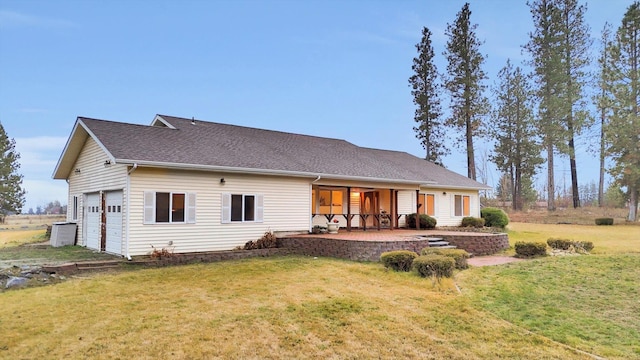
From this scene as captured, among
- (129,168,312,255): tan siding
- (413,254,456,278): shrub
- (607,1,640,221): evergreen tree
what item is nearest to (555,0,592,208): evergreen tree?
(607,1,640,221): evergreen tree

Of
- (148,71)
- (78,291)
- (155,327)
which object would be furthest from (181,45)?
(155,327)

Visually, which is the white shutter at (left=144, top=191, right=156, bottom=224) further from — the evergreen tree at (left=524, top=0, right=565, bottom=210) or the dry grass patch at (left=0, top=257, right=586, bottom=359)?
the evergreen tree at (left=524, top=0, right=565, bottom=210)

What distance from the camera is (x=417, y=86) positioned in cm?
3353

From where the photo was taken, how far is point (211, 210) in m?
12.4

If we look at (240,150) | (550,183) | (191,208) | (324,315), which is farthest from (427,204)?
(550,183)

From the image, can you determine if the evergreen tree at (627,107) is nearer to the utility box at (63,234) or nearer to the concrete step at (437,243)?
the concrete step at (437,243)

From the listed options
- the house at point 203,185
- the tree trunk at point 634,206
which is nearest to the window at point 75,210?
the house at point 203,185

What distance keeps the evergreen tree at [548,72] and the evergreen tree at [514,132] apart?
5.44 ft

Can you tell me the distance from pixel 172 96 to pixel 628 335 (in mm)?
28609

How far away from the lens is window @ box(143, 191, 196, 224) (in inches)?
439

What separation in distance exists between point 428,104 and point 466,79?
138 inches

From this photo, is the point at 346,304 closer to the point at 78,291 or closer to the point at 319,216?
the point at 78,291

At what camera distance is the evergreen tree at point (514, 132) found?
1348 inches

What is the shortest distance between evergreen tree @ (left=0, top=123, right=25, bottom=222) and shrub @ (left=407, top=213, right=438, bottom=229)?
37.8 m
